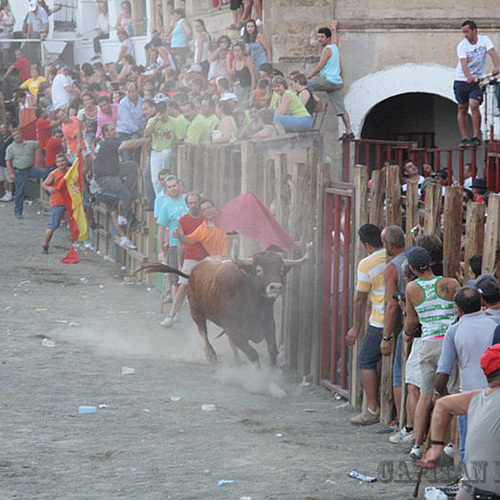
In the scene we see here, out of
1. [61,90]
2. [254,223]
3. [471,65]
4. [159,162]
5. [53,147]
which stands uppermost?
[471,65]

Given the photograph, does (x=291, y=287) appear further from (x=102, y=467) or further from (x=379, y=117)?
(x=379, y=117)

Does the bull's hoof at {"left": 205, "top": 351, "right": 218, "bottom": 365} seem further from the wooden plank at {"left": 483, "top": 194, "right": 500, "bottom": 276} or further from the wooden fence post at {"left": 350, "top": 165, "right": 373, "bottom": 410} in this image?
the wooden plank at {"left": 483, "top": 194, "right": 500, "bottom": 276}

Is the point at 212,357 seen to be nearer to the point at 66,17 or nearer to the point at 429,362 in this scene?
the point at 429,362

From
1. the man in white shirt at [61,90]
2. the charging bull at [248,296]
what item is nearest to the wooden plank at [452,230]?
the charging bull at [248,296]

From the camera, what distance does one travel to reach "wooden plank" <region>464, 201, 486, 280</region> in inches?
382

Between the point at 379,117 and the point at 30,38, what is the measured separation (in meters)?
15.6

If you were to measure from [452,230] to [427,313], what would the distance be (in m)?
0.73

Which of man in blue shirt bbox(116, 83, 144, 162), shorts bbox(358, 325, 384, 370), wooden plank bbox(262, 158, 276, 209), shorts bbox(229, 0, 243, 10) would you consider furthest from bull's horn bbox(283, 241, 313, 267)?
shorts bbox(229, 0, 243, 10)

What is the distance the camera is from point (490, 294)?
860 centimetres

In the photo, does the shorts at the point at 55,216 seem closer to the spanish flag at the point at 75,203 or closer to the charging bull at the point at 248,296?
the spanish flag at the point at 75,203

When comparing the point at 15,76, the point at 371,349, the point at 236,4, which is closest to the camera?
the point at 371,349

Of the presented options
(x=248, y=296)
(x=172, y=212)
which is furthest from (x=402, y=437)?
(x=172, y=212)

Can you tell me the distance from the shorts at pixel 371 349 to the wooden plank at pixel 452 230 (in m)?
1.18

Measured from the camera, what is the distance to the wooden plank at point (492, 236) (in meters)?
9.31
